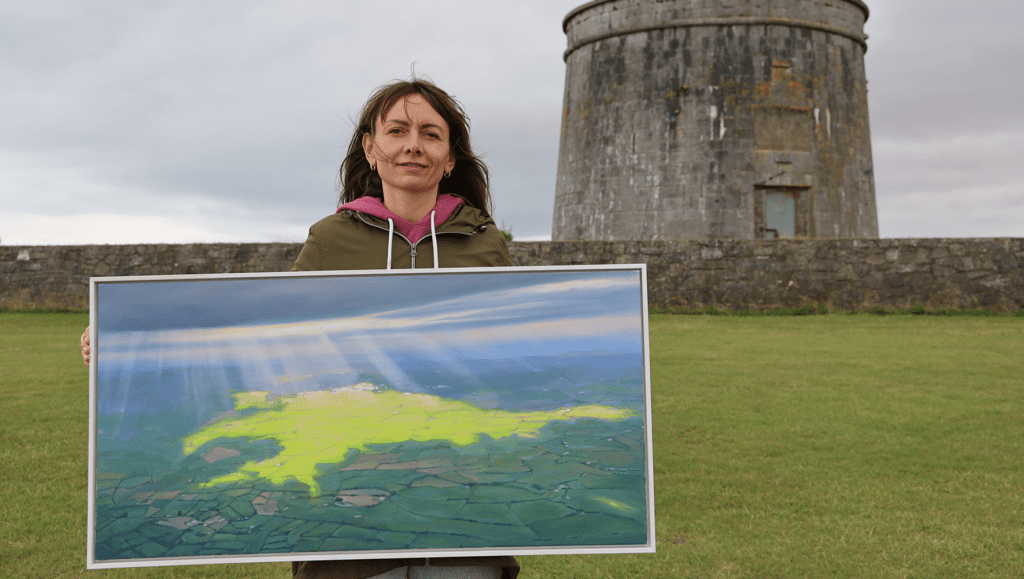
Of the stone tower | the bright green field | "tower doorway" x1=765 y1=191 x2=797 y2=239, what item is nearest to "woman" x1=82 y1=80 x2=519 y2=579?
the bright green field

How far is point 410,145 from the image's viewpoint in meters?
1.92

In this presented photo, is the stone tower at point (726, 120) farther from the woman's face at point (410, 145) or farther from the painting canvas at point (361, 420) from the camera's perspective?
the painting canvas at point (361, 420)

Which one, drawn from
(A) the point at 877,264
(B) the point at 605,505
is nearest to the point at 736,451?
(B) the point at 605,505

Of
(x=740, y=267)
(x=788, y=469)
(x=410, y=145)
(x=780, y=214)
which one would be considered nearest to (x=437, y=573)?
(x=410, y=145)

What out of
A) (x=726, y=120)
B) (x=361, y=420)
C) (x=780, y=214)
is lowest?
(x=361, y=420)

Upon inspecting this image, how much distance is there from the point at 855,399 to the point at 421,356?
4673 millimetres

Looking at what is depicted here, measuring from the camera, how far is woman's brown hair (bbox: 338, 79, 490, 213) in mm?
1972

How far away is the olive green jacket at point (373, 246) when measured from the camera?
1918mm

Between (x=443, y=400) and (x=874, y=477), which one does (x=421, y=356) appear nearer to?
(x=443, y=400)

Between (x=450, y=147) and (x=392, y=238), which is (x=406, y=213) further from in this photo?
(x=450, y=147)

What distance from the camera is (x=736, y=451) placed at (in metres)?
4.12

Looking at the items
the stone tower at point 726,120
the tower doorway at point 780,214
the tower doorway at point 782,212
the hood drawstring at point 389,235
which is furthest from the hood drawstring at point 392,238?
the tower doorway at point 780,214

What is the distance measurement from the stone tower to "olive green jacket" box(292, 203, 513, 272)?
515 inches

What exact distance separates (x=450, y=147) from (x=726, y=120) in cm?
1330
